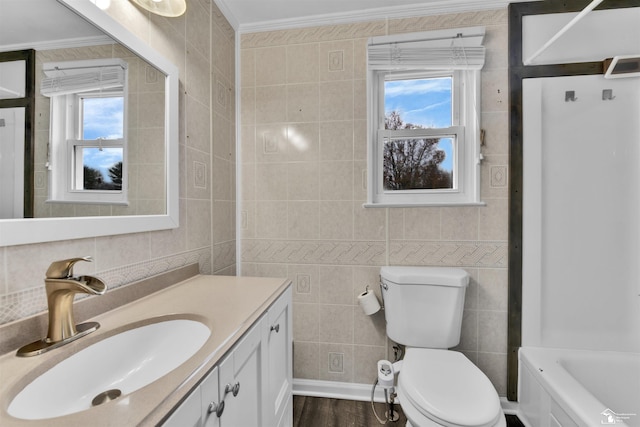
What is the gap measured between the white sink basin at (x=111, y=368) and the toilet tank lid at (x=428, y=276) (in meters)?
1.02

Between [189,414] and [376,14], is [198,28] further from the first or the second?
[189,414]

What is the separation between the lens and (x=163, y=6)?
1.02m

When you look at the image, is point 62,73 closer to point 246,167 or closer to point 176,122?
point 176,122

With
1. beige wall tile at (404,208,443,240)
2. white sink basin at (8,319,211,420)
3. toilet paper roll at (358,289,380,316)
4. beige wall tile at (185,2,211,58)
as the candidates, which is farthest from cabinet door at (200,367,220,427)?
beige wall tile at (185,2,211,58)

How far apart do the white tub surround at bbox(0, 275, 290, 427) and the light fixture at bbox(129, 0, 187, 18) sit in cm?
104

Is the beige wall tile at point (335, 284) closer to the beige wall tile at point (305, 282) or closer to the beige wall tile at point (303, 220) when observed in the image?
the beige wall tile at point (305, 282)

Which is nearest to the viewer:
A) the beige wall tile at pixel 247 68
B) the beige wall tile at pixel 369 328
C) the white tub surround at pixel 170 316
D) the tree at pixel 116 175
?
the white tub surround at pixel 170 316

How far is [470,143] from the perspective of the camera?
166 cm

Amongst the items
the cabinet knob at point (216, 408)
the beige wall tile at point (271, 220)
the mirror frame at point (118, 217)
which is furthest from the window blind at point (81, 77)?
the beige wall tile at point (271, 220)

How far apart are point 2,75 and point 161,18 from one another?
2.25ft

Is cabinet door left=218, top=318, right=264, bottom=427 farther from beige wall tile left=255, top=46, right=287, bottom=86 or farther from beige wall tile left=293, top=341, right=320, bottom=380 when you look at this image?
beige wall tile left=255, top=46, right=287, bottom=86

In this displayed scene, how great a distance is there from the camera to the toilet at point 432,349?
3.41 ft

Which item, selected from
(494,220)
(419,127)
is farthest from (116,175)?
(494,220)

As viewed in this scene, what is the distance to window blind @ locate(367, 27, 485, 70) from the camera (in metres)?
1.54
